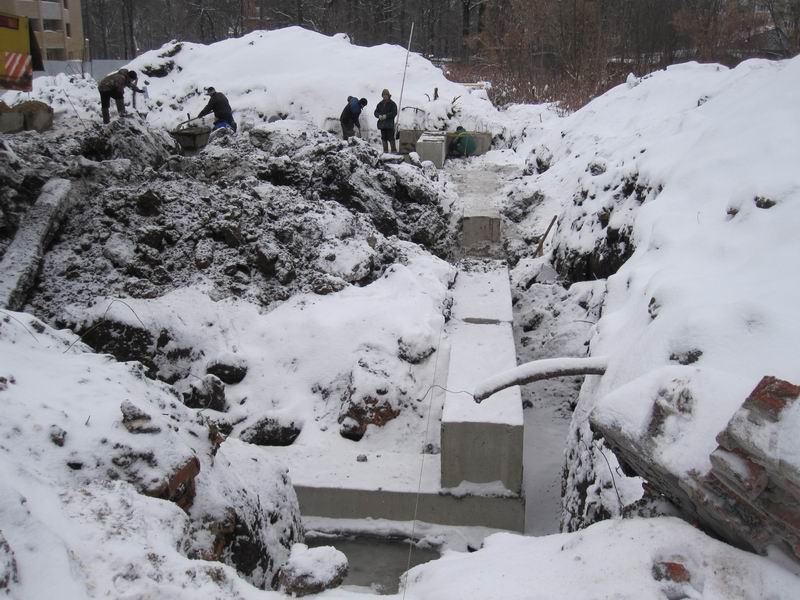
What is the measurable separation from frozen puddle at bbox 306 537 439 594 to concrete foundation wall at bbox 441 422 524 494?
0.50 m

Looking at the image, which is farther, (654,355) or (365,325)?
(365,325)

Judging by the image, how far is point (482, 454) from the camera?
4383 millimetres

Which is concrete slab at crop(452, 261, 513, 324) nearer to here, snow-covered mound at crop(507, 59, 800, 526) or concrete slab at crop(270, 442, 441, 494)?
snow-covered mound at crop(507, 59, 800, 526)

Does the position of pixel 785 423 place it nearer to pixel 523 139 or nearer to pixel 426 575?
pixel 426 575

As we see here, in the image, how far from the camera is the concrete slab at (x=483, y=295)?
6059 mm

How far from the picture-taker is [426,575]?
8.81 feet

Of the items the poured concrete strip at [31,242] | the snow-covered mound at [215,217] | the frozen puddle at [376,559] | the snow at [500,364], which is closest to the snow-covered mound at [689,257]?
the snow at [500,364]

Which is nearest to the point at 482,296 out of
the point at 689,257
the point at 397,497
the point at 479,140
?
the point at 689,257

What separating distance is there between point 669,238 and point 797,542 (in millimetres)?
3399

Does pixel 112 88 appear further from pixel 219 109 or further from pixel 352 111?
pixel 352 111

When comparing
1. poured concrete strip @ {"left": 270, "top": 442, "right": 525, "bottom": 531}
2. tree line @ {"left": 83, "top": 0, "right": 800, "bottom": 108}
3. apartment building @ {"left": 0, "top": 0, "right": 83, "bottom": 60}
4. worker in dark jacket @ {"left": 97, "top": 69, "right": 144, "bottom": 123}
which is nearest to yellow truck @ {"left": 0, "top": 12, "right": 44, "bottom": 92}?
worker in dark jacket @ {"left": 97, "top": 69, "right": 144, "bottom": 123}

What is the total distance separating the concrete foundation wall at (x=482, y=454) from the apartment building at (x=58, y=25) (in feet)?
93.0

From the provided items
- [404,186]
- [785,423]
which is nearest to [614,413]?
[785,423]

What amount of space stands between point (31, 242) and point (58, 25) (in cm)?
3029
